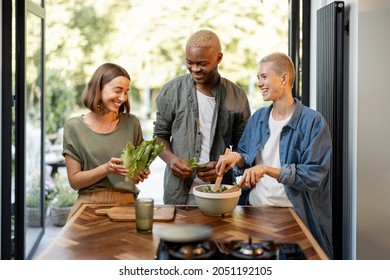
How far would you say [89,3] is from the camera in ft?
13.8

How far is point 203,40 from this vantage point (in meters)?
2.06

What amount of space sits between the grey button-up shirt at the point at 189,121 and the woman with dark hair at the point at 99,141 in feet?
0.95

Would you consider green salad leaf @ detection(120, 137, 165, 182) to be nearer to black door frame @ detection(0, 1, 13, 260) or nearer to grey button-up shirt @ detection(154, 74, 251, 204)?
grey button-up shirt @ detection(154, 74, 251, 204)

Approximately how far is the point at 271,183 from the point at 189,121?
46 centimetres

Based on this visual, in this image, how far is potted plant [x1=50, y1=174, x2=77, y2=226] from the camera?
13.3 feet

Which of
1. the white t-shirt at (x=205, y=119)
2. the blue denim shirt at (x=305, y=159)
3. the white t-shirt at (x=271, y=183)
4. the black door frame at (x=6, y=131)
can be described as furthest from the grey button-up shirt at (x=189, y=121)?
the black door frame at (x=6, y=131)

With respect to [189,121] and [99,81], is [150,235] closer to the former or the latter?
[99,81]

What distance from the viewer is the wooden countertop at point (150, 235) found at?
53.9 inches

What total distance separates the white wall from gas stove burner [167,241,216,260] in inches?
45.7

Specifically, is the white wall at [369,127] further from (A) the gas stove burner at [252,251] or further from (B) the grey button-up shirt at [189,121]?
(A) the gas stove burner at [252,251]

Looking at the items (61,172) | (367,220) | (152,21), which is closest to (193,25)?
(152,21)

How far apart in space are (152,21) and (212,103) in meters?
1.43
